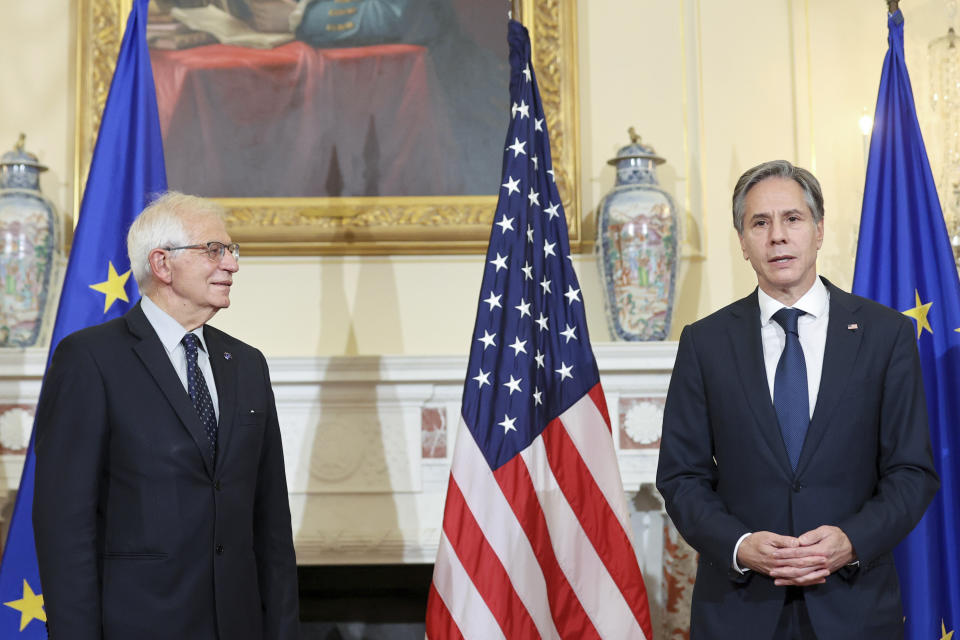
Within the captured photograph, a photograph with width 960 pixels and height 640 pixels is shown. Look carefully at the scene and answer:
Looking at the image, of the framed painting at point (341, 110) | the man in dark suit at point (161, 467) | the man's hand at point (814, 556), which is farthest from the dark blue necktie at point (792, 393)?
the framed painting at point (341, 110)

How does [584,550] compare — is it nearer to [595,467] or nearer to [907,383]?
[595,467]

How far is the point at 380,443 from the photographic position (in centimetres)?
384

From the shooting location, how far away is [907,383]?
2.13 meters

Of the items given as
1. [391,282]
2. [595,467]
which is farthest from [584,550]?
[391,282]

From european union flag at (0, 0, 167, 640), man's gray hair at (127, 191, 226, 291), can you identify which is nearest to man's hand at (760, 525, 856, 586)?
man's gray hair at (127, 191, 226, 291)

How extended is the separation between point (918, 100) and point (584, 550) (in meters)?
2.46

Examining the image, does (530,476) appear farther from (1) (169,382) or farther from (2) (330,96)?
(2) (330,96)

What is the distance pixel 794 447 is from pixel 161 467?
138 centimetres

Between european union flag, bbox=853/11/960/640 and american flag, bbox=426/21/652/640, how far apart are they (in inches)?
33.0

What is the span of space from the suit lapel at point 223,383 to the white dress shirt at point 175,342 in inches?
0.6

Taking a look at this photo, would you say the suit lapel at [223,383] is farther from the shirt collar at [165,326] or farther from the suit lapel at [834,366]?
the suit lapel at [834,366]

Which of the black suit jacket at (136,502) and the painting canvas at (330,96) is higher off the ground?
the painting canvas at (330,96)

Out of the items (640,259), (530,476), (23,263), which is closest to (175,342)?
(530,476)

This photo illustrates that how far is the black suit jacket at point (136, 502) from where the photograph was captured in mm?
2094
